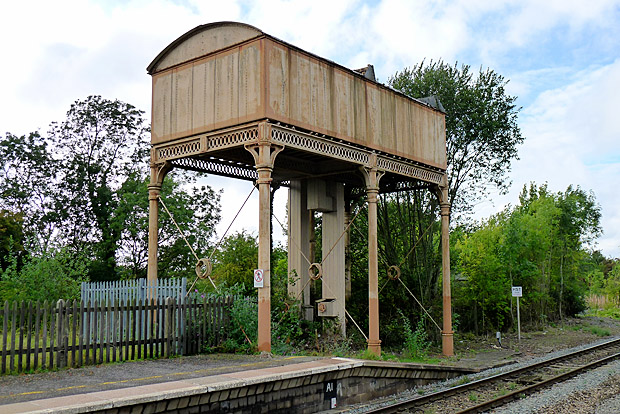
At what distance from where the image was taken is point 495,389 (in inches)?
523

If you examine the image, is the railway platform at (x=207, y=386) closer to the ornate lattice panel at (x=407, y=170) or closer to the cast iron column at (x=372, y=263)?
the cast iron column at (x=372, y=263)

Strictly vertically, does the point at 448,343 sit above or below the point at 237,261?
below

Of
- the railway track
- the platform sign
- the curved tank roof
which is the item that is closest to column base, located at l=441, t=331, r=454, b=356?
the railway track

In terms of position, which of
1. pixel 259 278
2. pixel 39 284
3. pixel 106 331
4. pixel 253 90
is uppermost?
pixel 253 90

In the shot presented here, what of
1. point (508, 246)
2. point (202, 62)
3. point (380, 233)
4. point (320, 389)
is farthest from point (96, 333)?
point (508, 246)

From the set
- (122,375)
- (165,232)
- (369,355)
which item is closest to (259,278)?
(122,375)

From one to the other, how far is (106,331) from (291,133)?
6.01m

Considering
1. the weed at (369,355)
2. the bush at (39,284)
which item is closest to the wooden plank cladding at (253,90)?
the bush at (39,284)

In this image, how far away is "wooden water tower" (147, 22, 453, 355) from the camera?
13.2 meters

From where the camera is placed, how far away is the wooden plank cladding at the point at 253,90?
43.6ft

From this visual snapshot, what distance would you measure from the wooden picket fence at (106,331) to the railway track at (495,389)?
4406 mm

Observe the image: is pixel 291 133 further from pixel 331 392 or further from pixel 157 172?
Answer: pixel 331 392

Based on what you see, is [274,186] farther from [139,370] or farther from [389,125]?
[139,370]

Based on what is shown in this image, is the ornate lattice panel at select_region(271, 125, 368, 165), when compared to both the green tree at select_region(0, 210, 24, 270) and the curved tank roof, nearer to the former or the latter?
the curved tank roof
